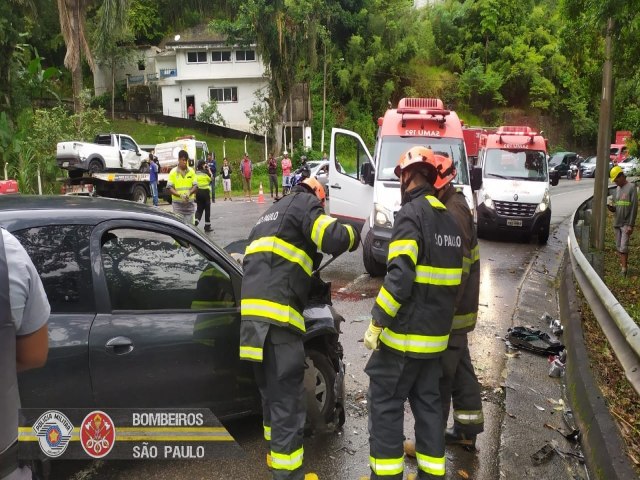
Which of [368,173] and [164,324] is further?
[368,173]

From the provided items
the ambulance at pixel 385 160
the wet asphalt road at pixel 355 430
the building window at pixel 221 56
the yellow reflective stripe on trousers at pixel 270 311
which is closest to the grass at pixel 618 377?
the wet asphalt road at pixel 355 430

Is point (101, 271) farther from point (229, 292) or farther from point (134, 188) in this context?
point (134, 188)

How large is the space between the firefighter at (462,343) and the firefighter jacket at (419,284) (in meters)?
0.48

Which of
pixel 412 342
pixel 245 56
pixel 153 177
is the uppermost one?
pixel 245 56

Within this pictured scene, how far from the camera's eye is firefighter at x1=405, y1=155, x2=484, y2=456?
3.90m

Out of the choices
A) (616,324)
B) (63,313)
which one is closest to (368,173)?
(616,324)

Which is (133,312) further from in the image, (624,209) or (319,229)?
(624,209)

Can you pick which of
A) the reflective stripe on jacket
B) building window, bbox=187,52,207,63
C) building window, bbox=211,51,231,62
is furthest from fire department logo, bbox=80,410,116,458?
building window, bbox=187,52,207,63

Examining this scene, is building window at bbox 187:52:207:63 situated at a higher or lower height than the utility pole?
higher

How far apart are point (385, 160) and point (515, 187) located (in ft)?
16.4

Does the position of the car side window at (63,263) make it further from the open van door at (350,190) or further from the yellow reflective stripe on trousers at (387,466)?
the open van door at (350,190)

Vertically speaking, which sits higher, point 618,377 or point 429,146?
point 429,146

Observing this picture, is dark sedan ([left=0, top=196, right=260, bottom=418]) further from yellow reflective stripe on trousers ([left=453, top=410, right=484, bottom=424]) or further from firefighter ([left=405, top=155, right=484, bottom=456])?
yellow reflective stripe on trousers ([left=453, top=410, right=484, bottom=424])

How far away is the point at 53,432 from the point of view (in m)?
3.31
